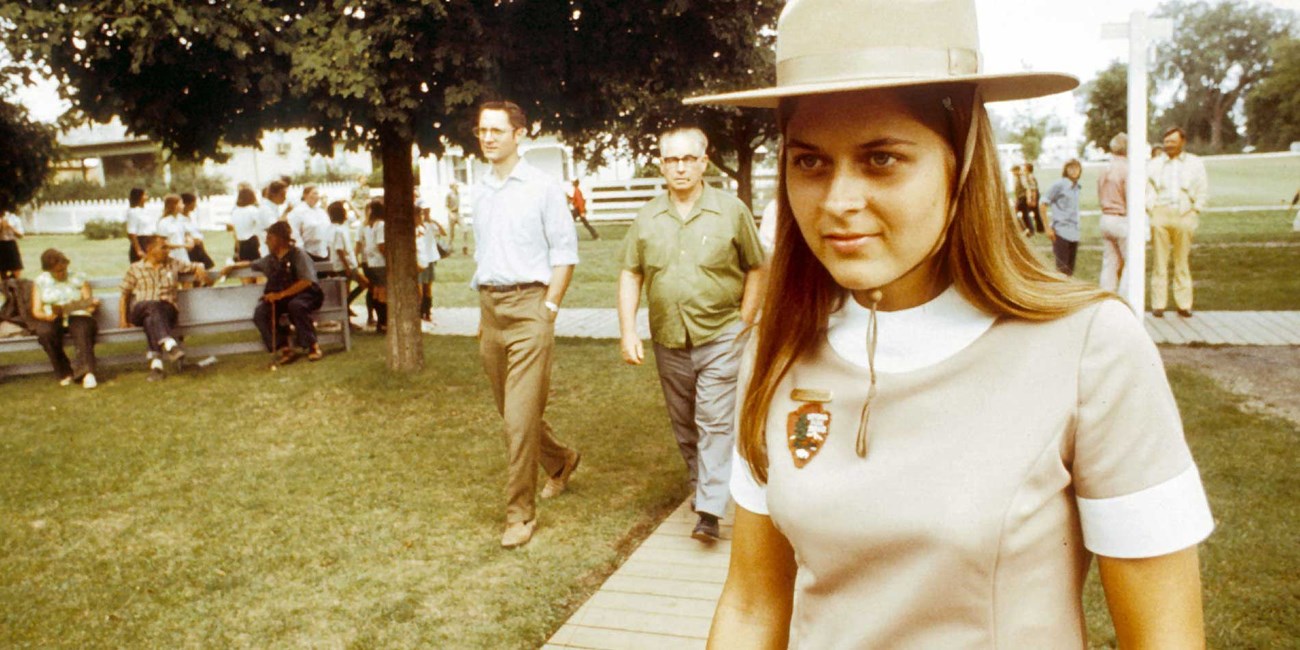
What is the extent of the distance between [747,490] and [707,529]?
3.78m

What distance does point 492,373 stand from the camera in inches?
225

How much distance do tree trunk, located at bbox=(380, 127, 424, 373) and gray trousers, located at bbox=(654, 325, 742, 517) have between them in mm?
5263

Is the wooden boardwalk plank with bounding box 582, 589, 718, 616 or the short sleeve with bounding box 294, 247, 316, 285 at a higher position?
the short sleeve with bounding box 294, 247, 316, 285

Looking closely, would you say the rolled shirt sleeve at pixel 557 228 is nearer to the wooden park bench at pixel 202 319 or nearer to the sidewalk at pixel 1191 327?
the sidewalk at pixel 1191 327

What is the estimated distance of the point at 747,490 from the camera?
1646mm

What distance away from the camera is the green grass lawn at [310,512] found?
4.73 meters

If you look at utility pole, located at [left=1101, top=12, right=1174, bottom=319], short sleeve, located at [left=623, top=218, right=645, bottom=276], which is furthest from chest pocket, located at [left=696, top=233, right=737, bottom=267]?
utility pole, located at [left=1101, top=12, right=1174, bottom=319]

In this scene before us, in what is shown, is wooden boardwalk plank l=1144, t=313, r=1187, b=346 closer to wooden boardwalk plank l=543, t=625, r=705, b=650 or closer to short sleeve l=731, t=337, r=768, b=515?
wooden boardwalk plank l=543, t=625, r=705, b=650

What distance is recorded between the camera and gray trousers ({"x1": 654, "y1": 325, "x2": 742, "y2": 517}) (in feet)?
17.5

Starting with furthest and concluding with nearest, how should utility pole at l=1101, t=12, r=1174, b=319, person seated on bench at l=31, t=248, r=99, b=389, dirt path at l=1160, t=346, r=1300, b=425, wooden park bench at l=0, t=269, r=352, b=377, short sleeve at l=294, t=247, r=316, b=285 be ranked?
1. short sleeve at l=294, t=247, r=316, b=285
2. wooden park bench at l=0, t=269, r=352, b=377
3. person seated on bench at l=31, t=248, r=99, b=389
4. dirt path at l=1160, t=346, r=1300, b=425
5. utility pole at l=1101, t=12, r=1174, b=319

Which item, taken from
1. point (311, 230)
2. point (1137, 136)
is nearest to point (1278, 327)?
point (1137, 136)

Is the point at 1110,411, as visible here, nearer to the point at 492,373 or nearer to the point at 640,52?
the point at 492,373

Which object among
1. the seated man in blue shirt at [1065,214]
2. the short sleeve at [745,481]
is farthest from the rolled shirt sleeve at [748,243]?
the seated man in blue shirt at [1065,214]

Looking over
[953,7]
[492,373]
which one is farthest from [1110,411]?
[492,373]
